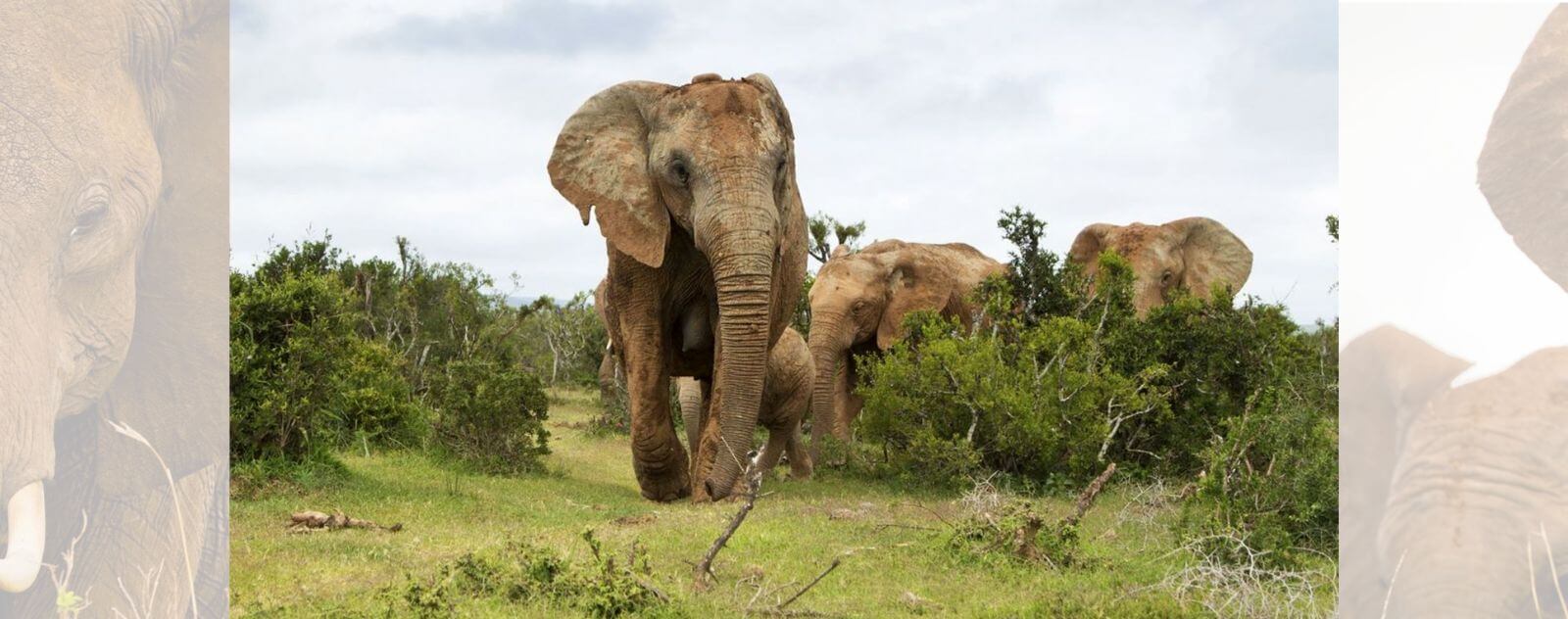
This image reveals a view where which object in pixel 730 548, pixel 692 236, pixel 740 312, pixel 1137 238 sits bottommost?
pixel 730 548

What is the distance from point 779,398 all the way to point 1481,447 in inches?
289

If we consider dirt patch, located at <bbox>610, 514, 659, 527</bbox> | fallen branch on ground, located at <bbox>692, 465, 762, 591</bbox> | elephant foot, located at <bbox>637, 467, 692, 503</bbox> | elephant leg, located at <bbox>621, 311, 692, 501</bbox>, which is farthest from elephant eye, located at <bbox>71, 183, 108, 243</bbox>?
elephant foot, located at <bbox>637, 467, 692, 503</bbox>

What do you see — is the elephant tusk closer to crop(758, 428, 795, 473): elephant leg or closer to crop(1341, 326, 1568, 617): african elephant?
crop(1341, 326, 1568, 617): african elephant

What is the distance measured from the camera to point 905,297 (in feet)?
55.0

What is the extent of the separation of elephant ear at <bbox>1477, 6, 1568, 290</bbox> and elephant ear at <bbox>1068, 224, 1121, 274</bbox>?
1670 centimetres

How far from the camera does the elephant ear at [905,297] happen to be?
16656mm

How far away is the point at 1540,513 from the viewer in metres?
5.16

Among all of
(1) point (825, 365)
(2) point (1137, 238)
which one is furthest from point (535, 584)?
(2) point (1137, 238)

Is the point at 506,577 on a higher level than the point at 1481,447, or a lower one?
lower

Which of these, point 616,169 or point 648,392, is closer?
point 616,169

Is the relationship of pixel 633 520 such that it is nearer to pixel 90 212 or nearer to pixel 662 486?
pixel 662 486

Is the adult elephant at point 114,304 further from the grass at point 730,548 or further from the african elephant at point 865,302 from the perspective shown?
the african elephant at point 865,302

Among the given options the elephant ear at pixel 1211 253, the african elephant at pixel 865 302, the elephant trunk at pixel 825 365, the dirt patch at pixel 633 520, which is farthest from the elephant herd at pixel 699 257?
the elephant ear at pixel 1211 253

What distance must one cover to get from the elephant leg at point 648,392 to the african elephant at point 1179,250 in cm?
1225
